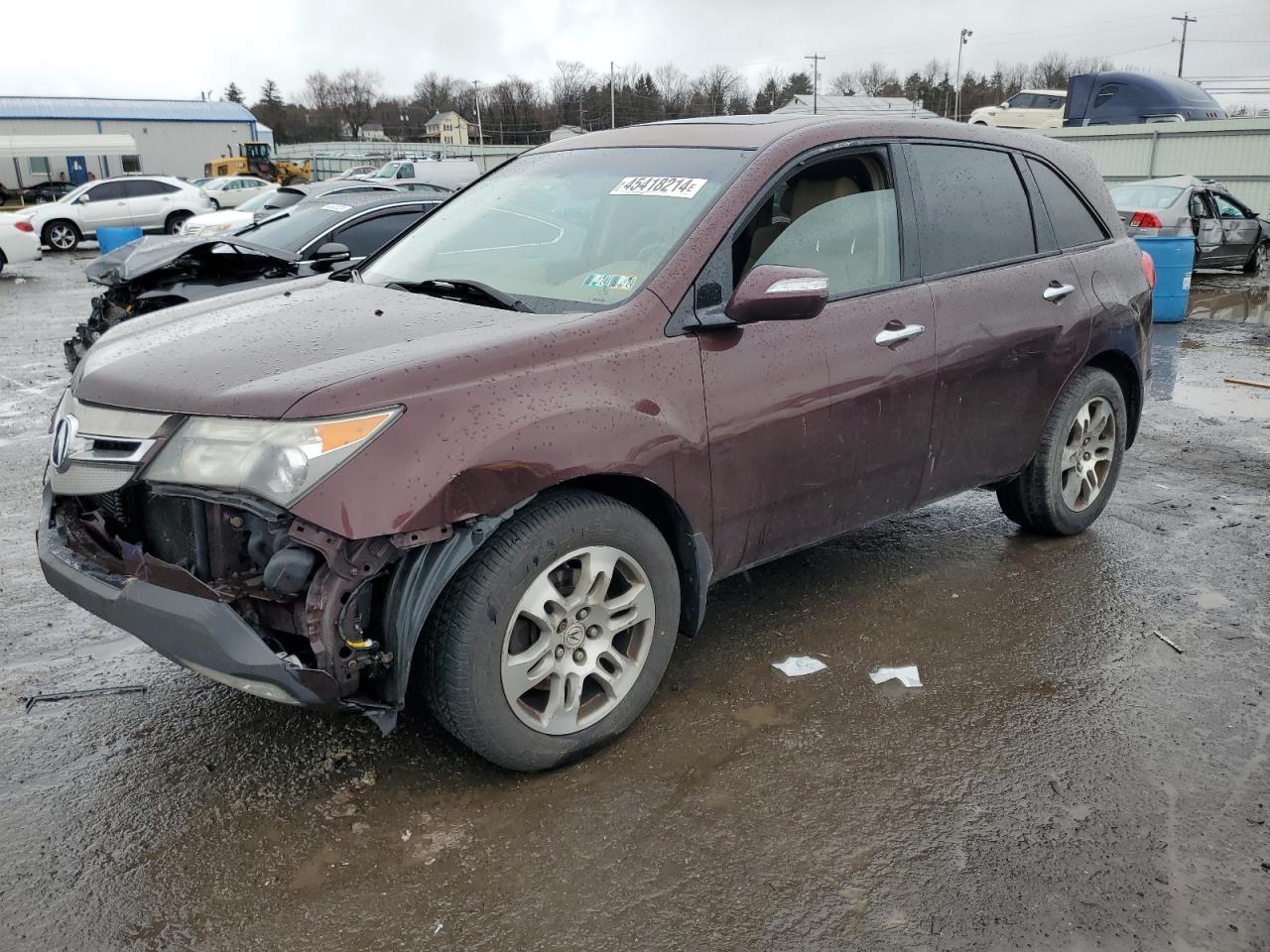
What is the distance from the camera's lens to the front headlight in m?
2.52

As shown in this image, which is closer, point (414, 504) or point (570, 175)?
point (414, 504)

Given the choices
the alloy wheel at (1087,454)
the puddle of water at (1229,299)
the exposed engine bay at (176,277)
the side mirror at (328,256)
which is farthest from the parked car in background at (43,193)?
the alloy wheel at (1087,454)

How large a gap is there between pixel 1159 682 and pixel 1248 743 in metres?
0.42

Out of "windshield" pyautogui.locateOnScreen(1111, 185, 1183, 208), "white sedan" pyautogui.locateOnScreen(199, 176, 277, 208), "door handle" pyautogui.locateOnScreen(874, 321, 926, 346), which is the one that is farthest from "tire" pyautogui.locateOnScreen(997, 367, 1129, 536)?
"white sedan" pyautogui.locateOnScreen(199, 176, 277, 208)

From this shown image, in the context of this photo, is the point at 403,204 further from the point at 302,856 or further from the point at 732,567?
the point at 302,856

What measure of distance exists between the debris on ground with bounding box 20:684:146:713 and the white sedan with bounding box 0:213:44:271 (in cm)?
1840

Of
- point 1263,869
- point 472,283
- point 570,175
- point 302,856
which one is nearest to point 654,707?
point 302,856

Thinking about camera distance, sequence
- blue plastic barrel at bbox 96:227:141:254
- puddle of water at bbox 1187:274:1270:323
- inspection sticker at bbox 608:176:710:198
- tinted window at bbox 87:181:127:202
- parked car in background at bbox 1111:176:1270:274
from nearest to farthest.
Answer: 1. inspection sticker at bbox 608:176:710:198
2. puddle of water at bbox 1187:274:1270:323
3. parked car in background at bbox 1111:176:1270:274
4. blue plastic barrel at bbox 96:227:141:254
5. tinted window at bbox 87:181:127:202

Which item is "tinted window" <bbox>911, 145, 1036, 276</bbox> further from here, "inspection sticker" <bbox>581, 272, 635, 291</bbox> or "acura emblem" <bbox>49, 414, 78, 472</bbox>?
"acura emblem" <bbox>49, 414, 78, 472</bbox>

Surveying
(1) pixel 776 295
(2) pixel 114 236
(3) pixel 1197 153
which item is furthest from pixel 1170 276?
(2) pixel 114 236

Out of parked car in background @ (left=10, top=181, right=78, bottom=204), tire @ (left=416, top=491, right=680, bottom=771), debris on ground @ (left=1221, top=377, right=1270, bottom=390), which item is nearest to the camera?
tire @ (left=416, top=491, right=680, bottom=771)

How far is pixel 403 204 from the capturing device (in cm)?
987

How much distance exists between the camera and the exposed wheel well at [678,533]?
3119 mm

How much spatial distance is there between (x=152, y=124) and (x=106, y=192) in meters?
47.9
